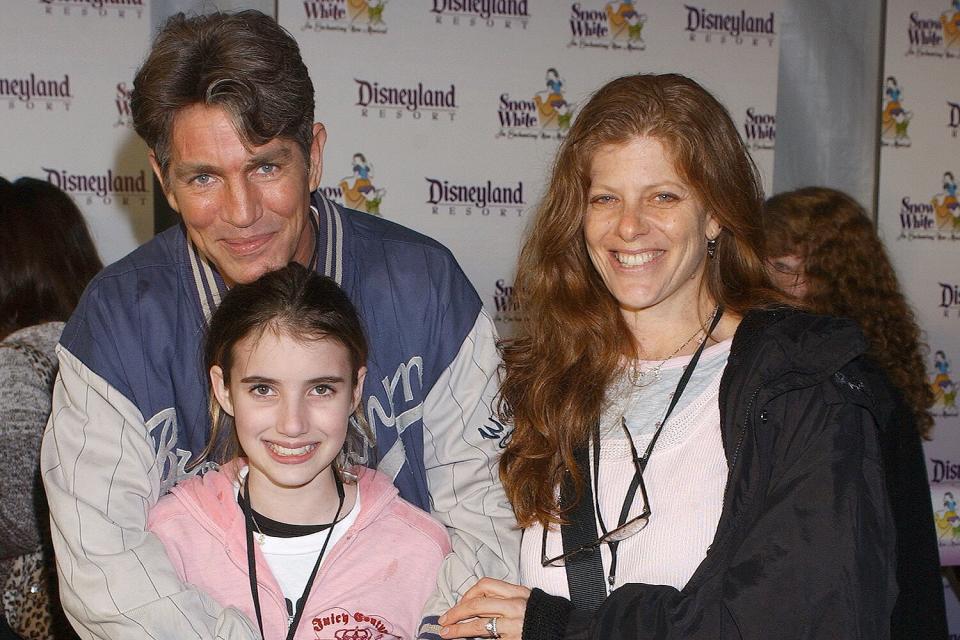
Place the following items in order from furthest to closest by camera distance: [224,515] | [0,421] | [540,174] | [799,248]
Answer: [540,174] < [799,248] < [0,421] < [224,515]

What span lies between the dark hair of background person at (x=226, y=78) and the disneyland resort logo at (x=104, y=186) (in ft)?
6.34

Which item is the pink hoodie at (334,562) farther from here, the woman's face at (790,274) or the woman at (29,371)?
the woman's face at (790,274)

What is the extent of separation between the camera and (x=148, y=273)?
7.16 feet

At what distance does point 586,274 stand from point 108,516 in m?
1.15

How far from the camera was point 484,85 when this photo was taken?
4.17m

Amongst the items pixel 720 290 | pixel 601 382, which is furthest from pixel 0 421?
pixel 720 290

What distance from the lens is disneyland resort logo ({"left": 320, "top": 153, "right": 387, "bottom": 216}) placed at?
160 inches

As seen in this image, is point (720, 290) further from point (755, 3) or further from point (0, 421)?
point (755, 3)

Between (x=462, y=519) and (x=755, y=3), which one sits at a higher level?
(x=755, y=3)

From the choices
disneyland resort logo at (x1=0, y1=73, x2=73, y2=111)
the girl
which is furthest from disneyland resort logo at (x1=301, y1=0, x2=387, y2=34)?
the girl

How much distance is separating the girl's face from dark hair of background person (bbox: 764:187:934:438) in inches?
60.4

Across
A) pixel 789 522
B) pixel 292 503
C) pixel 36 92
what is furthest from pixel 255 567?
pixel 36 92

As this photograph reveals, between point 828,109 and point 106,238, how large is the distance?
308 centimetres

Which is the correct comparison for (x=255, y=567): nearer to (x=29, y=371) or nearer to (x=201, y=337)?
(x=201, y=337)
